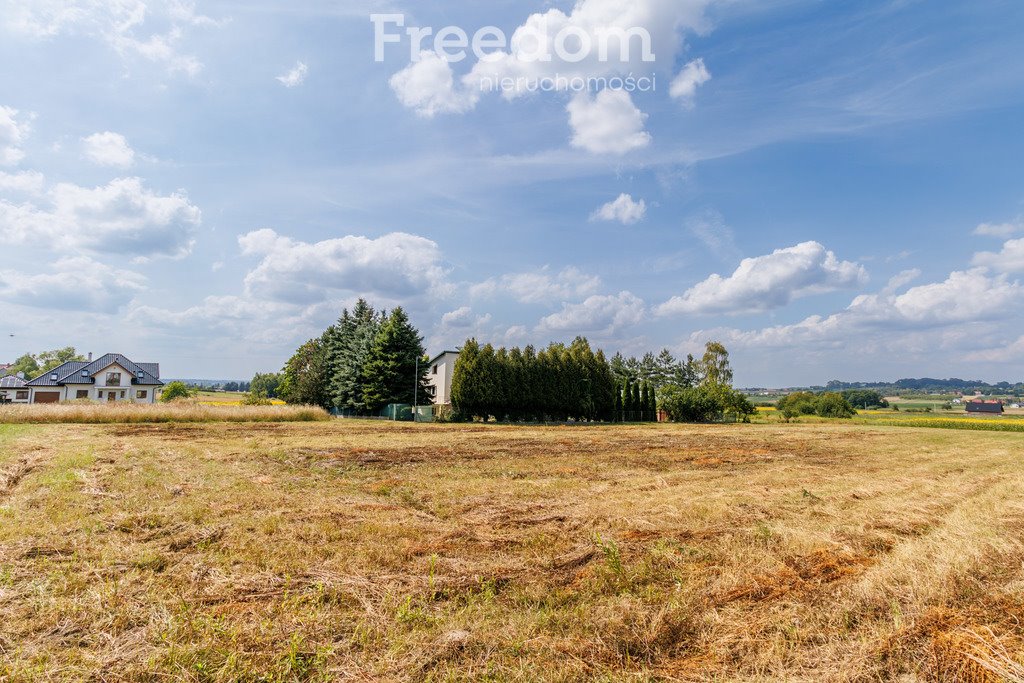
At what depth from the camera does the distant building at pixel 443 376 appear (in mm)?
54812

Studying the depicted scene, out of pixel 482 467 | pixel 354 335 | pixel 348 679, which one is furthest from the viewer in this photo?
pixel 354 335

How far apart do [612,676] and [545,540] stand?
10.7 feet

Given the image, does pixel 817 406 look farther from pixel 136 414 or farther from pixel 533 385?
pixel 136 414

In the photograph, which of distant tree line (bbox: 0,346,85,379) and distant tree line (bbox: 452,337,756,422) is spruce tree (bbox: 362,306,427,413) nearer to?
A: distant tree line (bbox: 452,337,756,422)

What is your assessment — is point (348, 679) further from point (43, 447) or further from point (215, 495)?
point (43, 447)

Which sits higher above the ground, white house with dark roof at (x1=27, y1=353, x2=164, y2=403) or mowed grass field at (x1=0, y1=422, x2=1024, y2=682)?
white house with dark roof at (x1=27, y1=353, x2=164, y2=403)

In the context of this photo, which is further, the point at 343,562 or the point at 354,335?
the point at 354,335

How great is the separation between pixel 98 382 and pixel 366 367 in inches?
1251

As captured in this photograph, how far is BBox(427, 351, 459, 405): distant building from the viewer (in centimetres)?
5481

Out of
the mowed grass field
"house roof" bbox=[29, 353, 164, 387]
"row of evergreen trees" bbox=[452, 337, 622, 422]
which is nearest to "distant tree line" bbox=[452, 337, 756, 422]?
"row of evergreen trees" bbox=[452, 337, 622, 422]

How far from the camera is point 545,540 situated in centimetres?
664

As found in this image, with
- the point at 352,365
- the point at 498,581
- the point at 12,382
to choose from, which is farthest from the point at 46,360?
the point at 498,581

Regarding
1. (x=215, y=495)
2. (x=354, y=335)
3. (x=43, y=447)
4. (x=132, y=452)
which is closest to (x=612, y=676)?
(x=215, y=495)

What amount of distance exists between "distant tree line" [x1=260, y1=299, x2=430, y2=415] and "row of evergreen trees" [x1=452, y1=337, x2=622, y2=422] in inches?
196
